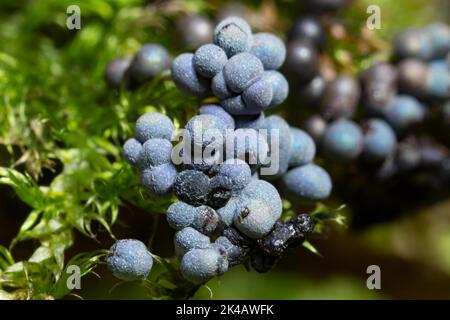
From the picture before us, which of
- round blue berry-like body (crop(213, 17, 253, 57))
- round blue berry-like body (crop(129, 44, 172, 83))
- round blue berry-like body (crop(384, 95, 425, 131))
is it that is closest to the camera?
round blue berry-like body (crop(213, 17, 253, 57))

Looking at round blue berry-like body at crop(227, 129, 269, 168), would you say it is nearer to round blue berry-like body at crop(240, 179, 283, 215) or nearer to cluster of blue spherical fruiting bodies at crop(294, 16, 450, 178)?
round blue berry-like body at crop(240, 179, 283, 215)

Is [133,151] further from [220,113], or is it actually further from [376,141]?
[376,141]

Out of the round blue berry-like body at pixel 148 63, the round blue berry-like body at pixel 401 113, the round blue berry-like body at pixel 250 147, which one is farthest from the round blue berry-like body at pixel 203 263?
the round blue berry-like body at pixel 401 113

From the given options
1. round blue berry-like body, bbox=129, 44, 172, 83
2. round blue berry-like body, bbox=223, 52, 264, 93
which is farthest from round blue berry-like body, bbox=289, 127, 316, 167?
round blue berry-like body, bbox=129, 44, 172, 83

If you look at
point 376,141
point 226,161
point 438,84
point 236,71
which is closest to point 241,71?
point 236,71

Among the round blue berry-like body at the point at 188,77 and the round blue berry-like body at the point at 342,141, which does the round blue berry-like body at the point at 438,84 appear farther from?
the round blue berry-like body at the point at 188,77
